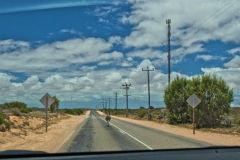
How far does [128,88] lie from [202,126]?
46617 mm

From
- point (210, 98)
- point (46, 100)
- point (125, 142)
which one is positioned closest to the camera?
point (125, 142)

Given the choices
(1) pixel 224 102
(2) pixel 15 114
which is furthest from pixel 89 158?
(2) pixel 15 114

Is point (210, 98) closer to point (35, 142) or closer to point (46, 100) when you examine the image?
point (46, 100)

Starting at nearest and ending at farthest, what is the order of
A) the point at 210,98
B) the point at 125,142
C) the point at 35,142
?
the point at 125,142 < the point at 35,142 < the point at 210,98

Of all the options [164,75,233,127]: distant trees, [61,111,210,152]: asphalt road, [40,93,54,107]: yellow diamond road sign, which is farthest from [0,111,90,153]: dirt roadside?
[164,75,233,127]: distant trees

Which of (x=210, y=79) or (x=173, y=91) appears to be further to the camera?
(x=173, y=91)

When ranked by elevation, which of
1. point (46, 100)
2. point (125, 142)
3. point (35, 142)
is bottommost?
point (35, 142)

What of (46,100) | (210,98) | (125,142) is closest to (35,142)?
(125,142)

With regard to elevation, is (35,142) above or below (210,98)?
below

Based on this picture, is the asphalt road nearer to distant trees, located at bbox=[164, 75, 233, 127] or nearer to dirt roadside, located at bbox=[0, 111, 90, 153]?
dirt roadside, located at bbox=[0, 111, 90, 153]

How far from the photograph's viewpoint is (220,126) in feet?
85.7

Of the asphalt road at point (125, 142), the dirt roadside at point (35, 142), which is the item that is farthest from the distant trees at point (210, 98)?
the dirt roadside at point (35, 142)

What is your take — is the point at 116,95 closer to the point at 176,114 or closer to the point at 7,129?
the point at 176,114

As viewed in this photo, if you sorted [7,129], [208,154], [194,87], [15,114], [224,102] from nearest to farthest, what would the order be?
1. [208,154]
2. [7,129]
3. [224,102]
4. [194,87]
5. [15,114]
